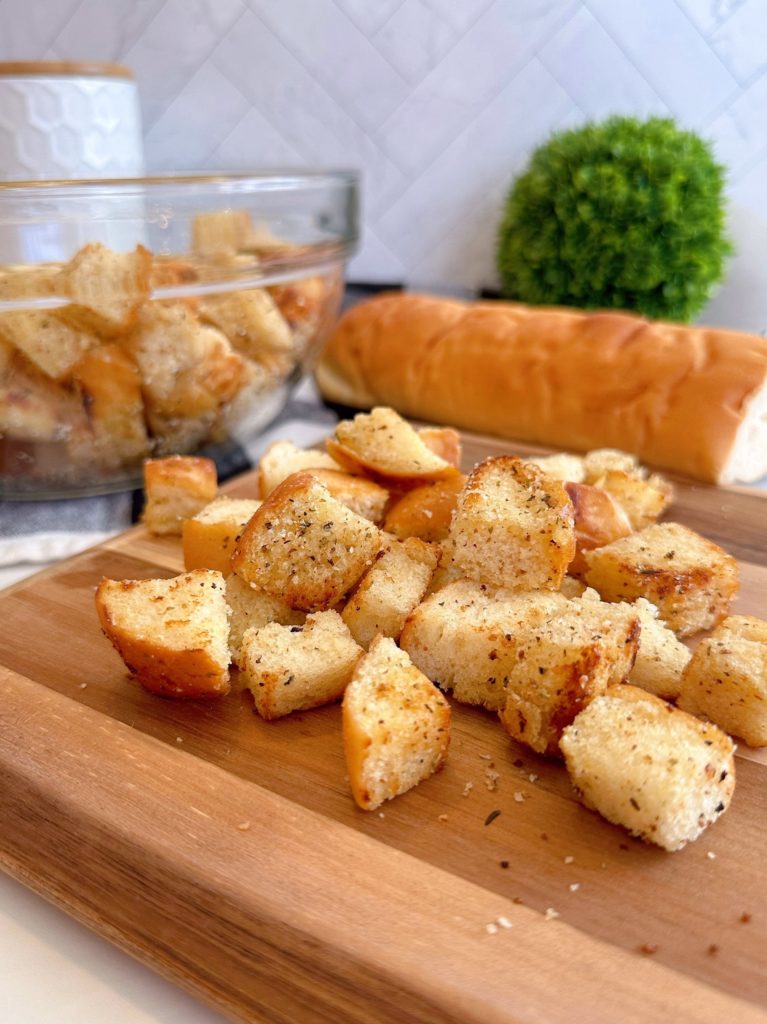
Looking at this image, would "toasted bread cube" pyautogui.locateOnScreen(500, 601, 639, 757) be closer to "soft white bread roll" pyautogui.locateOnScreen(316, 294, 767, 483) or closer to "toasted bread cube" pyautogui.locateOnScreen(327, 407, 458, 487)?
"toasted bread cube" pyautogui.locateOnScreen(327, 407, 458, 487)

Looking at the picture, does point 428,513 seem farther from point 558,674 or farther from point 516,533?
point 558,674

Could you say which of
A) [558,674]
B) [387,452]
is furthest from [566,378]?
[558,674]

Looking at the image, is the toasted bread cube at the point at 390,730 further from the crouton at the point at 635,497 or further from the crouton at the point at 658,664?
the crouton at the point at 635,497

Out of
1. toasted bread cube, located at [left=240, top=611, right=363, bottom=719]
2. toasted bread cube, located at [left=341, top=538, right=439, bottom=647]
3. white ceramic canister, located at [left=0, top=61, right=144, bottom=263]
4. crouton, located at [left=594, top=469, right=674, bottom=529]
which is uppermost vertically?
white ceramic canister, located at [left=0, top=61, right=144, bottom=263]

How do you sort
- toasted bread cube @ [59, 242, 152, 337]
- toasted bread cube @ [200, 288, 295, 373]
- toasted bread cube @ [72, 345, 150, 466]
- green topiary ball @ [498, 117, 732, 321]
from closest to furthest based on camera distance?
toasted bread cube @ [59, 242, 152, 337]
toasted bread cube @ [72, 345, 150, 466]
toasted bread cube @ [200, 288, 295, 373]
green topiary ball @ [498, 117, 732, 321]

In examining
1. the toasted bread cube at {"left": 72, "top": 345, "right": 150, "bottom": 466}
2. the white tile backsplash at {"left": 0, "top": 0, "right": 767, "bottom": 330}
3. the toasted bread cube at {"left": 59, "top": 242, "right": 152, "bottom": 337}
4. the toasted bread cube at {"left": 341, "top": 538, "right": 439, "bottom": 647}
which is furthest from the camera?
the white tile backsplash at {"left": 0, "top": 0, "right": 767, "bottom": 330}

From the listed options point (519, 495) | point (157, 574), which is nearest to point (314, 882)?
point (519, 495)

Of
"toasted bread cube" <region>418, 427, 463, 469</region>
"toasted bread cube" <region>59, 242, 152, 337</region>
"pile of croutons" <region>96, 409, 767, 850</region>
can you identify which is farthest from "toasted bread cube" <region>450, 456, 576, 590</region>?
"toasted bread cube" <region>59, 242, 152, 337</region>
